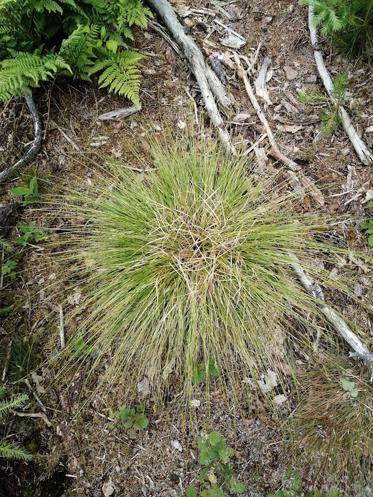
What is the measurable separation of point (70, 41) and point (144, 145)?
0.79 meters

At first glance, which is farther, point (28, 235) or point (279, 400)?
point (28, 235)

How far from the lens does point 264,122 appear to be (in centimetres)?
329

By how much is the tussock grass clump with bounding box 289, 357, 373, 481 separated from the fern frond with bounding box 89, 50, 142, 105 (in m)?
2.04

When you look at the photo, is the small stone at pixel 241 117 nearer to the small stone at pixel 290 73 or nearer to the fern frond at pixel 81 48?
the small stone at pixel 290 73

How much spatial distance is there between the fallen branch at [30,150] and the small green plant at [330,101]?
1.76 m

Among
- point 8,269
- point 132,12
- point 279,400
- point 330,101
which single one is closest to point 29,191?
point 8,269

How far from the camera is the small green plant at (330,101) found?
2941mm

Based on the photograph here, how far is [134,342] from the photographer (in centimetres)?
260

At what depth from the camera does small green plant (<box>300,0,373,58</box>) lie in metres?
2.86

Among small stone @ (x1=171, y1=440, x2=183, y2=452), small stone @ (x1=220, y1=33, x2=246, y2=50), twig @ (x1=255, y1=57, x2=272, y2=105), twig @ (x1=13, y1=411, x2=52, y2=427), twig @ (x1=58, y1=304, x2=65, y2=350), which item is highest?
small stone @ (x1=220, y1=33, x2=246, y2=50)

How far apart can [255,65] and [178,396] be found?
92.8 inches

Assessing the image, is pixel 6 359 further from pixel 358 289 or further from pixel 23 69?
pixel 358 289

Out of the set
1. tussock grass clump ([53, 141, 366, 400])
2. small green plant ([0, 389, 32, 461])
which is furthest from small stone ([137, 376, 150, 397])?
small green plant ([0, 389, 32, 461])

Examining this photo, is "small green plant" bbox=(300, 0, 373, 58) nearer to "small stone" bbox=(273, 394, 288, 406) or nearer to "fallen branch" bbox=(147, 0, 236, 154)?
"fallen branch" bbox=(147, 0, 236, 154)
